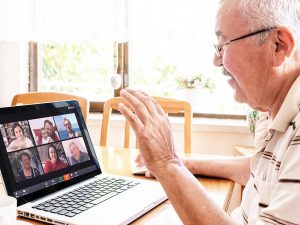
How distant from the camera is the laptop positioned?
880mm

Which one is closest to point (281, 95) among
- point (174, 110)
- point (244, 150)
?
point (174, 110)

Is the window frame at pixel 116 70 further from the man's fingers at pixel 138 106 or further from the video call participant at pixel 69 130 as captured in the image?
the man's fingers at pixel 138 106

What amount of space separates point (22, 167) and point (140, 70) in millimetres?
1823

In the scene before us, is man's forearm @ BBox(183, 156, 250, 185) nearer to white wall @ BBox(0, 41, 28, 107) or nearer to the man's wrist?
the man's wrist

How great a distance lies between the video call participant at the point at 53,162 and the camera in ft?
3.27

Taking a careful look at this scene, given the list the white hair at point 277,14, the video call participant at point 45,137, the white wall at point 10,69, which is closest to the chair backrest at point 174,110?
the video call participant at point 45,137

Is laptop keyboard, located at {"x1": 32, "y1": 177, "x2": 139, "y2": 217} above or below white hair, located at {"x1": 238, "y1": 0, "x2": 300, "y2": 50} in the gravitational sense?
below

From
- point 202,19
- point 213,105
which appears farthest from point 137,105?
point 213,105

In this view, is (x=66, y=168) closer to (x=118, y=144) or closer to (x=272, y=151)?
(x=272, y=151)

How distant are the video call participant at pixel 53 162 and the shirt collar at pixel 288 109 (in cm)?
56

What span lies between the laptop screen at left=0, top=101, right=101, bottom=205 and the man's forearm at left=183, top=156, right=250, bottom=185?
0.33m

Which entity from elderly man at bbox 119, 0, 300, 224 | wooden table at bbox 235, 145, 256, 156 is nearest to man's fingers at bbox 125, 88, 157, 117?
elderly man at bbox 119, 0, 300, 224

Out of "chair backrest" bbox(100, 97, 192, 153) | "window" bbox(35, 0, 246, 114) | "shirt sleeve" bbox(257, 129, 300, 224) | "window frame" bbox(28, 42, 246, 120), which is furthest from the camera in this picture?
"window frame" bbox(28, 42, 246, 120)

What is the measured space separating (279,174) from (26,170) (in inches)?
23.1
